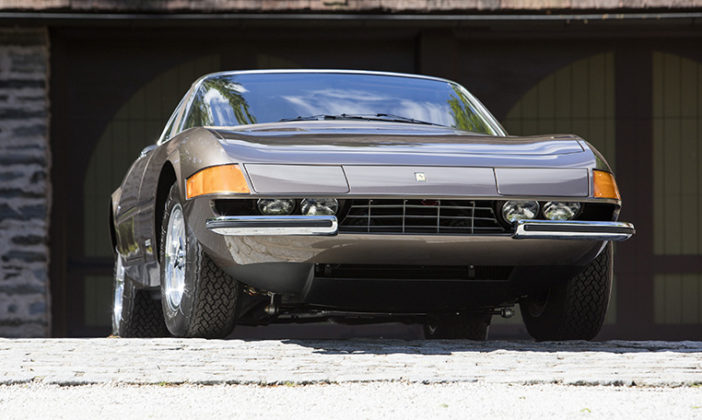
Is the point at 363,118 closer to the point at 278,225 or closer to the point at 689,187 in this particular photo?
the point at 278,225

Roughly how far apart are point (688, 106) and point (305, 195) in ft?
26.2

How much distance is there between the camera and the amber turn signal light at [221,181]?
474 centimetres

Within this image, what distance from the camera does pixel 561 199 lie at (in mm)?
4953

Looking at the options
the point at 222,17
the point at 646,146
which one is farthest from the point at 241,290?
the point at 646,146

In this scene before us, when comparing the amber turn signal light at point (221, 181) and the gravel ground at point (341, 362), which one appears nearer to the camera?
the gravel ground at point (341, 362)

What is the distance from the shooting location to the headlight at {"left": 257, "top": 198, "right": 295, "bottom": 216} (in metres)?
4.81

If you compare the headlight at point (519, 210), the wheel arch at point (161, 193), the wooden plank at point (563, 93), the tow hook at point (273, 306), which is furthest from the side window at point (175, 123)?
the wooden plank at point (563, 93)

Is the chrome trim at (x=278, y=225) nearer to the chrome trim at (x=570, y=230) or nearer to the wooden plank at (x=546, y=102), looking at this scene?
the chrome trim at (x=570, y=230)

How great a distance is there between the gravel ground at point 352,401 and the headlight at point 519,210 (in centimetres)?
102

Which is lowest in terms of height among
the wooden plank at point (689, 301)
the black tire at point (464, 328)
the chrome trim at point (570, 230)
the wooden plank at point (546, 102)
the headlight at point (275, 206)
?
the wooden plank at point (689, 301)

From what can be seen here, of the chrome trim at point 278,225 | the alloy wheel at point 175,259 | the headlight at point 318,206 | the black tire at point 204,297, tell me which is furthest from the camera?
the alloy wheel at point 175,259

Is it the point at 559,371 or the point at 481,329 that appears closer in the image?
the point at 559,371

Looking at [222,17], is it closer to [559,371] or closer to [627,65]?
[627,65]

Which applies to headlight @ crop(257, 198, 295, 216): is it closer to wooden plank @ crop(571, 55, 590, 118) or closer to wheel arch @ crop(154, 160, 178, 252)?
wheel arch @ crop(154, 160, 178, 252)
